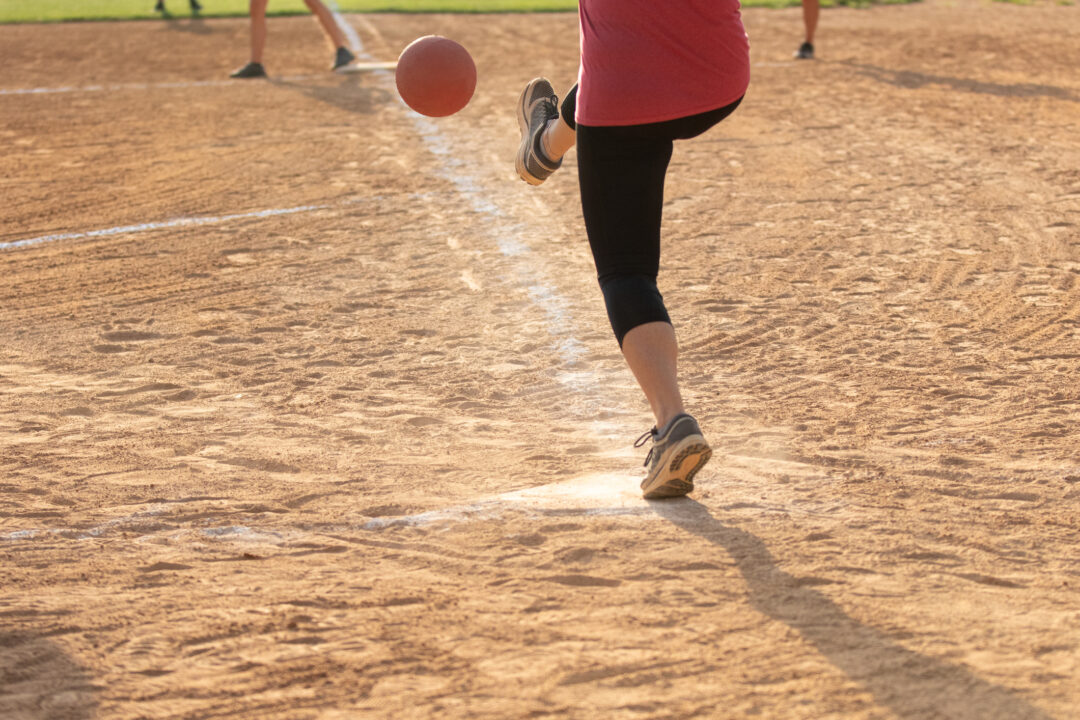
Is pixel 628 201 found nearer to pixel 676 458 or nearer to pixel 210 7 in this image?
pixel 676 458

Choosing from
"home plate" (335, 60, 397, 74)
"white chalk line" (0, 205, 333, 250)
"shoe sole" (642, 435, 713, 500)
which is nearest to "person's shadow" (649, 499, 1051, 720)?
"shoe sole" (642, 435, 713, 500)

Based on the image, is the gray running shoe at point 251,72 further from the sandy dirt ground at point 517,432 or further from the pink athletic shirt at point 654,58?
the pink athletic shirt at point 654,58

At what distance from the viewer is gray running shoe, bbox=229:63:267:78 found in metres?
10.0

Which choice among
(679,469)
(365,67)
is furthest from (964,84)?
(679,469)

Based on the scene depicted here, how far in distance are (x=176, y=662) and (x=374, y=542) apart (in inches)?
26.0

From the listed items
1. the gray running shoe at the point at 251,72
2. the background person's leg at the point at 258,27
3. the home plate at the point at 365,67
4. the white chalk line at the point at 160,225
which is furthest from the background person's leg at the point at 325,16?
the white chalk line at the point at 160,225

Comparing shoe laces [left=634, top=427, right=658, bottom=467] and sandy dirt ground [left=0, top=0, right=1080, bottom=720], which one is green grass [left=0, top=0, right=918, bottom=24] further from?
shoe laces [left=634, top=427, right=658, bottom=467]

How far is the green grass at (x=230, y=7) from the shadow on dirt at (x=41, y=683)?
12.7 metres

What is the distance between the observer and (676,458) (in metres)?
2.91

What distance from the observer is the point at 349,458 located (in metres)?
3.51

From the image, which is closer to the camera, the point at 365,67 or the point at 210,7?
the point at 365,67

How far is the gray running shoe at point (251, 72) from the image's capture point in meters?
10.0

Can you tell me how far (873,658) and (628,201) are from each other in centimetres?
131

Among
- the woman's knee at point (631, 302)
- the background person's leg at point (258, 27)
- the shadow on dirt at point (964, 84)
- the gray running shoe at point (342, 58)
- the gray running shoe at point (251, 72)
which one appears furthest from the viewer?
the gray running shoe at point (342, 58)
